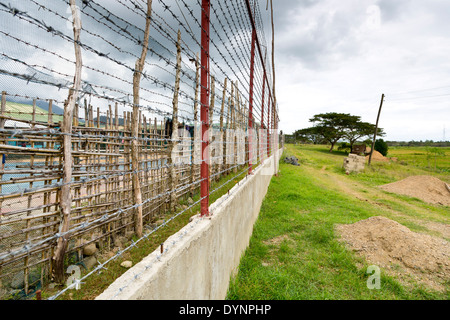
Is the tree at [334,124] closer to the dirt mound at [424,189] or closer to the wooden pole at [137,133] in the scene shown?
the dirt mound at [424,189]

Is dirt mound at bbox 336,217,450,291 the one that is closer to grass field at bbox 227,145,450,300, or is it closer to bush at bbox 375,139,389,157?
grass field at bbox 227,145,450,300

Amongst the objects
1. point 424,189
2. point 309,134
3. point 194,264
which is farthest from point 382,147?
point 194,264

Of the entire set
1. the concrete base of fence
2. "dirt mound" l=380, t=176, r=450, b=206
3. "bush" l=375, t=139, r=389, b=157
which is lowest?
"dirt mound" l=380, t=176, r=450, b=206

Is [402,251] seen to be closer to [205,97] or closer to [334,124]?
[205,97]

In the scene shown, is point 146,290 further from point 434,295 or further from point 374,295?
point 434,295

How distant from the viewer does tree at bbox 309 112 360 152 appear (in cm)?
3045

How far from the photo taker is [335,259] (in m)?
3.07

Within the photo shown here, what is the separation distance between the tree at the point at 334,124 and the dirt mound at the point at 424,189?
76.7 feet

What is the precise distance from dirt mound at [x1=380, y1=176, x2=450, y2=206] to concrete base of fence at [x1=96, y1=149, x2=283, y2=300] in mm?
8520

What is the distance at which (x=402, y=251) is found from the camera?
3.14 meters

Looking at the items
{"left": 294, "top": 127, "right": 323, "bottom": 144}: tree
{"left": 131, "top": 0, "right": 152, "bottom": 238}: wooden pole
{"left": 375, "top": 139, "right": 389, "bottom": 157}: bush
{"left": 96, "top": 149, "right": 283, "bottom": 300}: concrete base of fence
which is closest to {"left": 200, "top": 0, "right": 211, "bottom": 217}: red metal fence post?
{"left": 96, "top": 149, "right": 283, "bottom": 300}: concrete base of fence

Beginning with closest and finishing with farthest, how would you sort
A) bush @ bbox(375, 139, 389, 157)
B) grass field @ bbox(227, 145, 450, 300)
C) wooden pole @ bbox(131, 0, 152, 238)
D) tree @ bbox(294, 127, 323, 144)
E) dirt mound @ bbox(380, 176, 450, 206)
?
grass field @ bbox(227, 145, 450, 300) < wooden pole @ bbox(131, 0, 152, 238) < dirt mound @ bbox(380, 176, 450, 206) < bush @ bbox(375, 139, 389, 157) < tree @ bbox(294, 127, 323, 144)
